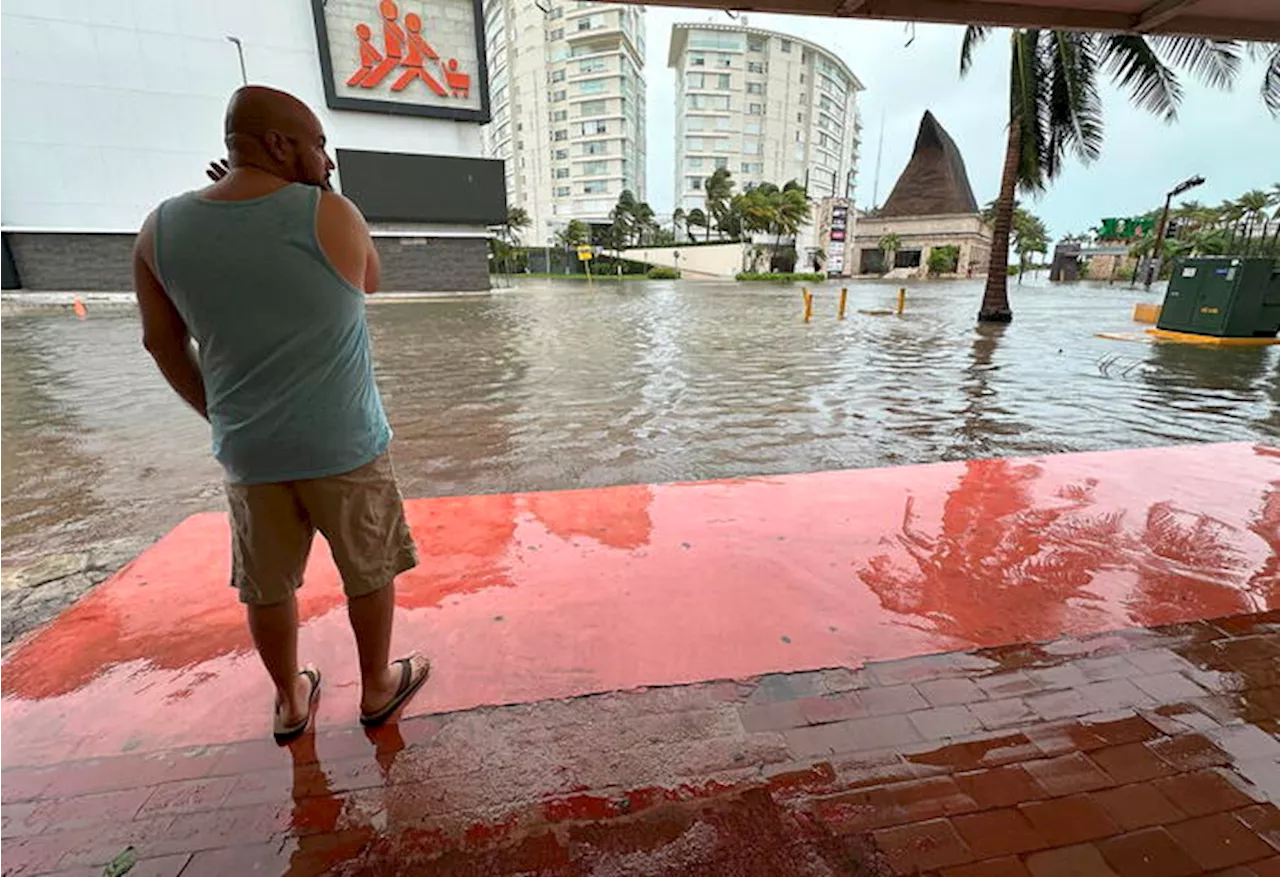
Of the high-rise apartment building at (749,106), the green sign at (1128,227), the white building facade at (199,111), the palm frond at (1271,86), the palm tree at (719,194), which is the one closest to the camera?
the palm frond at (1271,86)

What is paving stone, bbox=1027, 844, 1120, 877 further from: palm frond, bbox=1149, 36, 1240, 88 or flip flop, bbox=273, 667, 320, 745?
palm frond, bbox=1149, 36, 1240, 88

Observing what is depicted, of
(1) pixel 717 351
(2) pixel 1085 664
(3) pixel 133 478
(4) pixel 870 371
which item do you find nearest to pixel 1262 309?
(4) pixel 870 371

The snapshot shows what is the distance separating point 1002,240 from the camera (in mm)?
16438

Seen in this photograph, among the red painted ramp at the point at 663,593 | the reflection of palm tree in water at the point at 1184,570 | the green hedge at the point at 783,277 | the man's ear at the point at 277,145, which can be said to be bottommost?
the green hedge at the point at 783,277

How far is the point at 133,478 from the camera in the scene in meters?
4.83

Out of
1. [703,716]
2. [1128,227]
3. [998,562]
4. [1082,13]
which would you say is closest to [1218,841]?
[703,716]

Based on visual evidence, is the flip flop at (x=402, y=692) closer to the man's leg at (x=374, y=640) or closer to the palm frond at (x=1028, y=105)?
the man's leg at (x=374, y=640)

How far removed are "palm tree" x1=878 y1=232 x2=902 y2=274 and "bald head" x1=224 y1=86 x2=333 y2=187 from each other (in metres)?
65.3

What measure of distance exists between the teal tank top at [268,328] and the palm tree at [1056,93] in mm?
14919

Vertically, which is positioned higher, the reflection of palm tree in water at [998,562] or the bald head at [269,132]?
the bald head at [269,132]

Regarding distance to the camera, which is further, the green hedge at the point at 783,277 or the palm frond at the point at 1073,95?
the green hedge at the point at 783,277

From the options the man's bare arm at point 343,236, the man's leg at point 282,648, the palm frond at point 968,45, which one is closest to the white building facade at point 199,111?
the palm frond at point 968,45

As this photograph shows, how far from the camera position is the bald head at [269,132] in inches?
57.8

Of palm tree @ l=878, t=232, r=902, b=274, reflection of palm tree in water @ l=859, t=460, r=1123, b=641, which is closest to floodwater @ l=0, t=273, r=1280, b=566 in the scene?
reflection of palm tree in water @ l=859, t=460, r=1123, b=641
